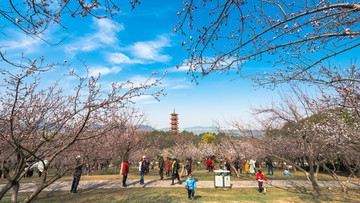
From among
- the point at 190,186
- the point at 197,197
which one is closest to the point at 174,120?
the point at 197,197

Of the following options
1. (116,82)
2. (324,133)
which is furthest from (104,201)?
(324,133)

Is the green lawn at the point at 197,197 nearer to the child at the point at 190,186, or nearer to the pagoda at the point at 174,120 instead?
the child at the point at 190,186

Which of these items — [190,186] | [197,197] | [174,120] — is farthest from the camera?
[174,120]

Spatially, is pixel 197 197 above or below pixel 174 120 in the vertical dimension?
below

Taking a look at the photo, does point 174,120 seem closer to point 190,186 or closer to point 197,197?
point 197,197

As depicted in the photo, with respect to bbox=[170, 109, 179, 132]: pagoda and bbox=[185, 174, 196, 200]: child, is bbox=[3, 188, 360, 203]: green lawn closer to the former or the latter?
bbox=[185, 174, 196, 200]: child

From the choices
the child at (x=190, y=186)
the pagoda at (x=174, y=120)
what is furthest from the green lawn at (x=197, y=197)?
the pagoda at (x=174, y=120)

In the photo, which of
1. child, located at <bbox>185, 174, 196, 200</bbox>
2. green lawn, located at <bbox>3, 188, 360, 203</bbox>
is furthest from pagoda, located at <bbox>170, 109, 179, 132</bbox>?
child, located at <bbox>185, 174, 196, 200</bbox>

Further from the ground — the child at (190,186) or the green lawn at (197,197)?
the child at (190,186)

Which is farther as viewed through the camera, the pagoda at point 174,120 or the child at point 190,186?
the pagoda at point 174,120

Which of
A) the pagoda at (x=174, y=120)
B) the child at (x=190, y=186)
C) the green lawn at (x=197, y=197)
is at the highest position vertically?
the pagoda at (x=174, y=120)

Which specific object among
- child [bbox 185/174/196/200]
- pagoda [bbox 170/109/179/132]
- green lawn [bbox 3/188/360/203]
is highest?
pagoda [bbox 170/109/179/132]

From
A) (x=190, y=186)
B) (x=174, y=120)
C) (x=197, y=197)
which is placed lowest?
(x=197, y=197)

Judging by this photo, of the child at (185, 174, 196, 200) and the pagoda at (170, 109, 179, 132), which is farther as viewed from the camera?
the pagoda at (170, 109, 179, 132)
